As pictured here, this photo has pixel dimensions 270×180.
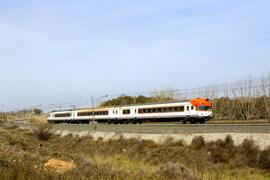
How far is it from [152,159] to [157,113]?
52.2 ft

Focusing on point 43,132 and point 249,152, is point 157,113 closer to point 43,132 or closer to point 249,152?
point 43,132

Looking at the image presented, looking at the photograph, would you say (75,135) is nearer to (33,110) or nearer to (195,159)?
(195,159)

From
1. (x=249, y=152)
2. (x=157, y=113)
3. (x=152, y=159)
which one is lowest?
(x=152, y=159)

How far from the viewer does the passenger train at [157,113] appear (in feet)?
130

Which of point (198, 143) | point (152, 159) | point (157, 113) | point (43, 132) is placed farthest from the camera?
point (43, 132)

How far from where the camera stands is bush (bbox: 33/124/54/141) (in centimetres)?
4494

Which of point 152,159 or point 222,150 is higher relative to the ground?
point 222,150

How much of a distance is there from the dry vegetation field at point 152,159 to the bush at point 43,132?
1008 centimetres

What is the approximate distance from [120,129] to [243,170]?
18.8 m

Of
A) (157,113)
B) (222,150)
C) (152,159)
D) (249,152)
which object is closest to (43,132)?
(157,113)

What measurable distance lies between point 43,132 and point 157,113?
44.9ft

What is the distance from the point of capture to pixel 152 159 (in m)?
27.2

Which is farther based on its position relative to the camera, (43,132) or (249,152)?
(43,132)

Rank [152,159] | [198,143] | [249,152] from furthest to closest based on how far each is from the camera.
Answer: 1. [152,159]
2. [198,143]
3. [249,152]
